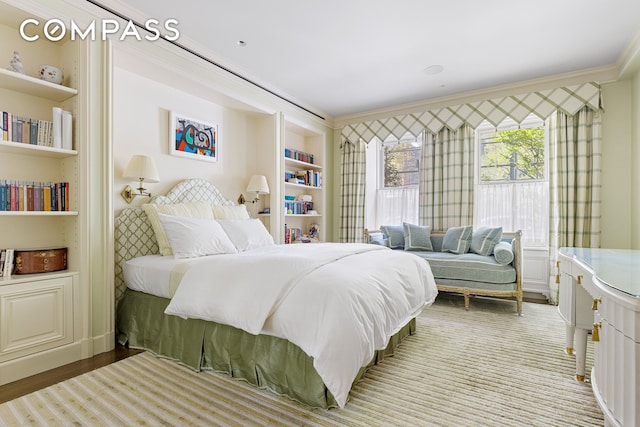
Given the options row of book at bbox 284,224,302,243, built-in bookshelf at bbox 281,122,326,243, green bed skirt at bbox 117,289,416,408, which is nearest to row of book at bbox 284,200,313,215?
built-in bookshelf at bbox 281,122,326,243

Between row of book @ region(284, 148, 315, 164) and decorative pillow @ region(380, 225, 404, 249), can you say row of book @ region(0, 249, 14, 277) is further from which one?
decorative pillow @ region(380, 225, 404, 249)

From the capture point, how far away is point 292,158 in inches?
188

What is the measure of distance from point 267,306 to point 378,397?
2.67ft

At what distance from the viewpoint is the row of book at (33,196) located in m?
2.12

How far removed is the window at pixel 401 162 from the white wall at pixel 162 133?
2.44 meters

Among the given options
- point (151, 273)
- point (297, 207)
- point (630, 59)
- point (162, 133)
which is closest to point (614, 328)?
point (151, 273)

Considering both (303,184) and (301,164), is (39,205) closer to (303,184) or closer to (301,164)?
(303,184)

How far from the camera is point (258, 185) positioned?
4062mm

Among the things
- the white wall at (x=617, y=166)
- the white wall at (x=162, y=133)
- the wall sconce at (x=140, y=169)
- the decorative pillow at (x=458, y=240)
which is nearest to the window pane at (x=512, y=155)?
the white wall at (x=617, y=166)

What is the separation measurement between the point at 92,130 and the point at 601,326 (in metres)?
3.25

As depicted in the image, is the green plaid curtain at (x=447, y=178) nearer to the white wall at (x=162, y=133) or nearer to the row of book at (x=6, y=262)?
the white wall at (x=162, y=133)

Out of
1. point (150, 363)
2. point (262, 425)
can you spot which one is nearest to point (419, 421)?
point (262, 425)

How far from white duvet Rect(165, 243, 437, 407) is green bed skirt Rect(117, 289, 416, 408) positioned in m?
0.15

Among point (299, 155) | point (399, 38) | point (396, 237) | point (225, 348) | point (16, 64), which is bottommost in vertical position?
point (225, 348)
